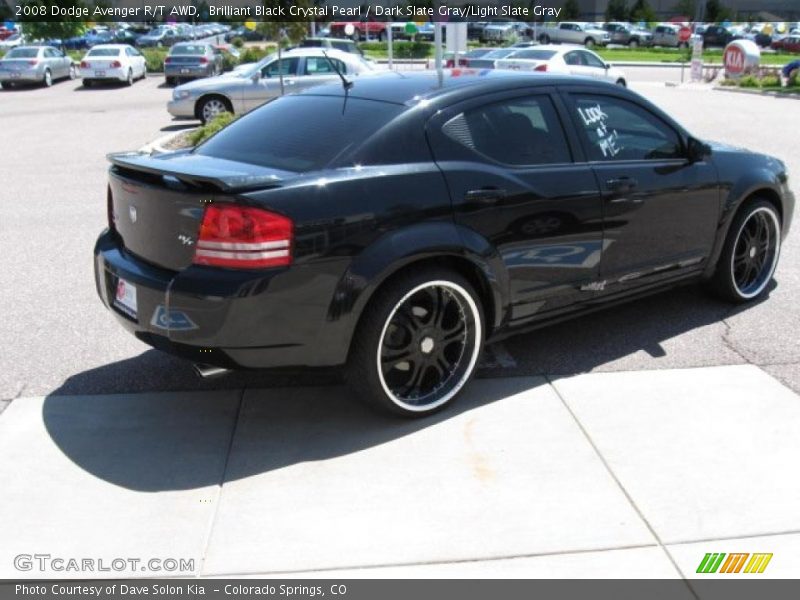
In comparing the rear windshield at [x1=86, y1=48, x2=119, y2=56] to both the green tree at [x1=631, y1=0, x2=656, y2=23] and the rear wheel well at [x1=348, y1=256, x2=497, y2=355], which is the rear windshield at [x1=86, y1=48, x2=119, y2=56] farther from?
the green tree at [x1=631, y1=0, x2=656, y2=23]

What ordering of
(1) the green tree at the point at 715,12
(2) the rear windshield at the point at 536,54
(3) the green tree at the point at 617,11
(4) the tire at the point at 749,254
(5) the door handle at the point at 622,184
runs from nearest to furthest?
(5) the door handle at the point at 622,184, (4) the tire at the point at 749,254, (2) the rear windshield at the point at 536,54, (1) the green tree at the point at 715,12, (3) the green tree at the point at 617,11

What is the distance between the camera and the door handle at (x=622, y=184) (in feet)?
15.8

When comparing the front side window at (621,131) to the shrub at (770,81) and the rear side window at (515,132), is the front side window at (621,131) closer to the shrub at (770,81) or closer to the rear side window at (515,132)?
the rear side window at (515,132)

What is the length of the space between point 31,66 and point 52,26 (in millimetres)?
9508

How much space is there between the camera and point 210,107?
17094 millimetres

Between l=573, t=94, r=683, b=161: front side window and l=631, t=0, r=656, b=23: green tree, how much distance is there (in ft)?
245

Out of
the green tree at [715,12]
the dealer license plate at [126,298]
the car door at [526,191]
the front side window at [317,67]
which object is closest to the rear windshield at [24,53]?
the front side window at [317,67]

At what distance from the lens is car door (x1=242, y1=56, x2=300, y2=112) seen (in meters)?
17.0

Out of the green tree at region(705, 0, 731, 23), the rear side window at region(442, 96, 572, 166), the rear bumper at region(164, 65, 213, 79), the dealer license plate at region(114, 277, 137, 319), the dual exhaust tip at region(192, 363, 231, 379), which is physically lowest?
the rear bumper at region(164, 65, 213, 79)

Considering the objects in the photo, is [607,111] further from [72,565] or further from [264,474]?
[72,565]

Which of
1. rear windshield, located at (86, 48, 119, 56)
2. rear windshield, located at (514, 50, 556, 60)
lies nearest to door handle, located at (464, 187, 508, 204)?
rear windshield, located at (514, 50, 556, 60)

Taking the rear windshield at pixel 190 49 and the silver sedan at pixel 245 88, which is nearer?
the silver sedan at pixel 245 88

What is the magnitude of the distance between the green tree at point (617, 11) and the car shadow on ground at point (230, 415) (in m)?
75.7

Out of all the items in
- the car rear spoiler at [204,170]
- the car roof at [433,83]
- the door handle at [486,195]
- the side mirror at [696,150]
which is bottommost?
the door handle at [486,195]
